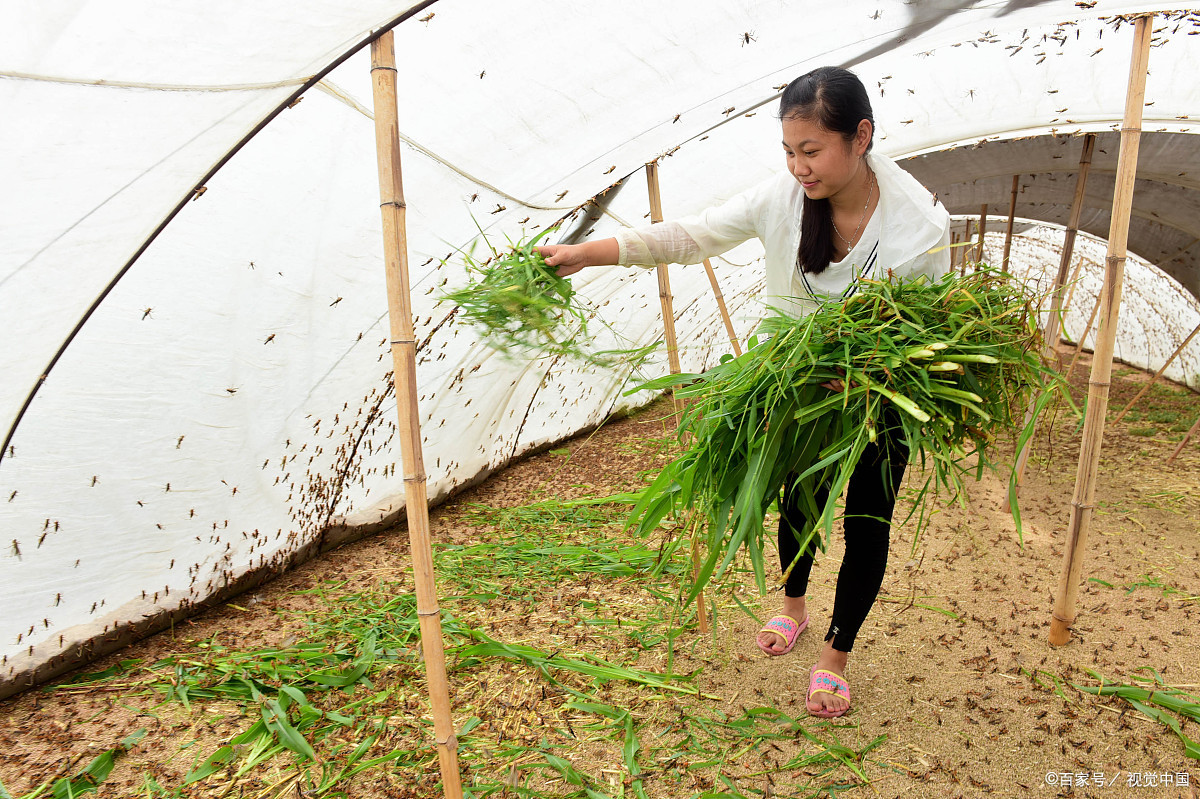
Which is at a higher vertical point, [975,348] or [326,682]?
[975,348]

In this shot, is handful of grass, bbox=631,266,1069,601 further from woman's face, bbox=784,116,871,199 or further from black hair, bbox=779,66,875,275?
black hair, bbox=779,66,875,275

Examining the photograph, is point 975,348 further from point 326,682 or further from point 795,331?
point 326,682

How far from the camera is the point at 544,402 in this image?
4.54 meters

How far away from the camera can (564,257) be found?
1853mm

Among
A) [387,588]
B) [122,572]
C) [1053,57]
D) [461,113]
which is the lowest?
[387,588]

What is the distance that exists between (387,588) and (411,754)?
3.58 ft

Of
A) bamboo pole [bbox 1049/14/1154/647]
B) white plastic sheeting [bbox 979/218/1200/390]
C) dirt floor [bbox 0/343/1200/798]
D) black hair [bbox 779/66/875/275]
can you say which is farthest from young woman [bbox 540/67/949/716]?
white plastic sheeting [bbox 979/218/1200/390]

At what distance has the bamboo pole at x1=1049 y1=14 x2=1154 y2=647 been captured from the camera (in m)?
2.18

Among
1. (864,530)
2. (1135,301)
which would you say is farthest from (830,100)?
(1135,301)

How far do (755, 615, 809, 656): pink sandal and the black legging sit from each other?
37cm

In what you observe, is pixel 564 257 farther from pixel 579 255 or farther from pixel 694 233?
pixel 694 233

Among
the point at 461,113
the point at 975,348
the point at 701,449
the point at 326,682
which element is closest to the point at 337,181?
the point at 461,113

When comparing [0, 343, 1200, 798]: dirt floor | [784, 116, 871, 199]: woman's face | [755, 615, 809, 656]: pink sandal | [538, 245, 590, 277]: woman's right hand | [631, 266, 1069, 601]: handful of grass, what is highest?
[784, 116, 871, 199]: woman's face

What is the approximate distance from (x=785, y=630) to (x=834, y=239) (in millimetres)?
1335
